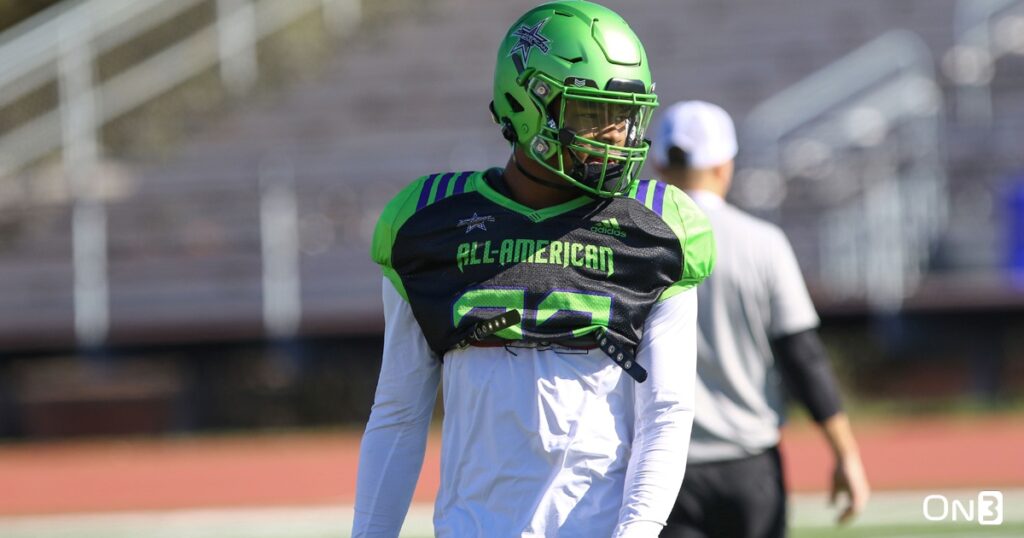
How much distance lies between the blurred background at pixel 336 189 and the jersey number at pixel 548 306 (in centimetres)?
891

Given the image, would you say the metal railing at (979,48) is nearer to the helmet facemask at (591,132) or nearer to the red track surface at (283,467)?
the red track surface at (283,467)

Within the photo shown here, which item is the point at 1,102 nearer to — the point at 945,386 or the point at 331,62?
the point at 331,62

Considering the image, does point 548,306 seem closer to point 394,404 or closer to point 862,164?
point 394,404

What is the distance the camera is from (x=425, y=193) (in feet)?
10.4

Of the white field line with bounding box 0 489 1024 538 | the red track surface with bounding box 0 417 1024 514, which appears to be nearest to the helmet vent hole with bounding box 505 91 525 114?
the white field line with bounding box 0 489 1024 538

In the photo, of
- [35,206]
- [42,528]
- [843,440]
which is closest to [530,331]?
[843,440]

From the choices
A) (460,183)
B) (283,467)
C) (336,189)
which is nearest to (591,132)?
(460,183)

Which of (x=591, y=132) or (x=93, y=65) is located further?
(x=93, y=65)

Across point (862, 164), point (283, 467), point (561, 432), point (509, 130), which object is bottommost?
point (283, 467)

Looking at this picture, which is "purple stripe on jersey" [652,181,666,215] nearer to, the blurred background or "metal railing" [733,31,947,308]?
the blurred background

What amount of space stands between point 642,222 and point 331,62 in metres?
18.6

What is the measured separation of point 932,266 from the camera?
1611 cm

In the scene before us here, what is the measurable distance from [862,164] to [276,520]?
7822mm

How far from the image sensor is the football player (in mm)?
3027
